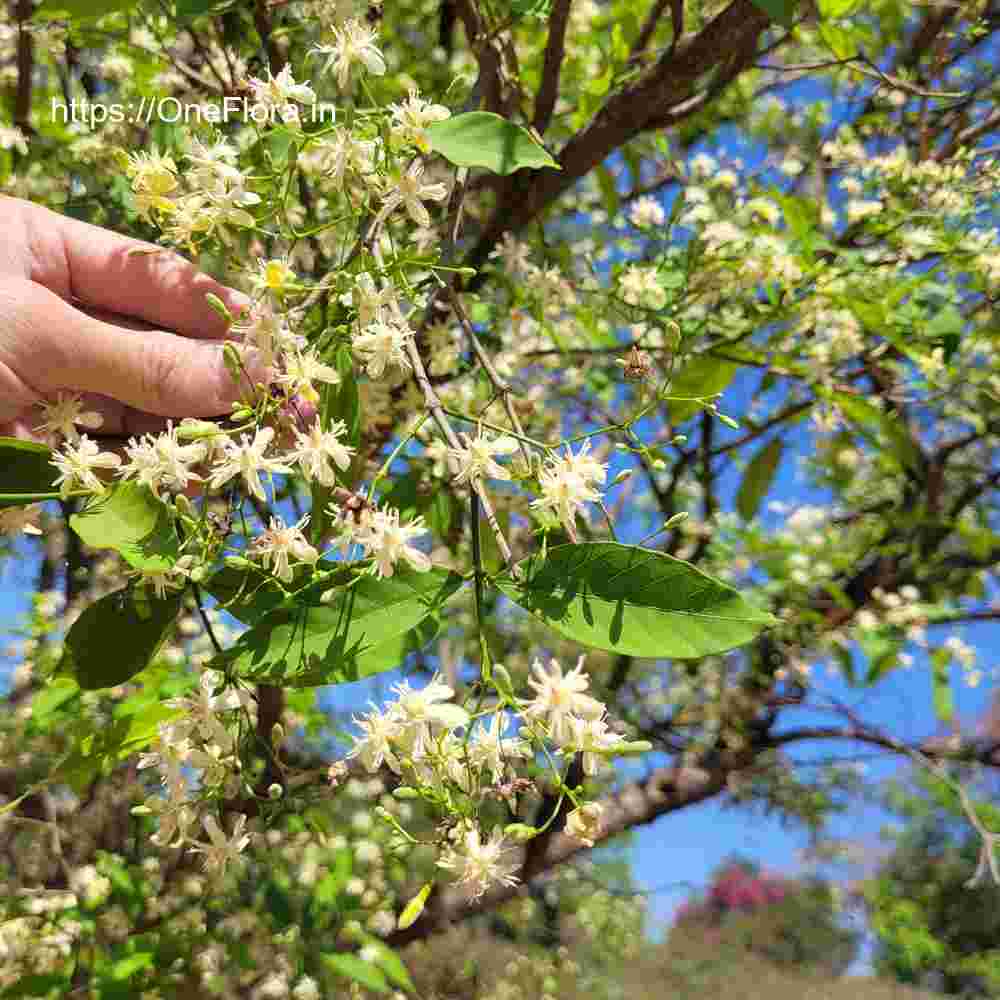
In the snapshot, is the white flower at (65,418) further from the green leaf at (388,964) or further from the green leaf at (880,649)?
the green leaf at (880,649)

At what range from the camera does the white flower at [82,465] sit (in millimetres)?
565

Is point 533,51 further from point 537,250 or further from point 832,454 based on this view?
point 832,454

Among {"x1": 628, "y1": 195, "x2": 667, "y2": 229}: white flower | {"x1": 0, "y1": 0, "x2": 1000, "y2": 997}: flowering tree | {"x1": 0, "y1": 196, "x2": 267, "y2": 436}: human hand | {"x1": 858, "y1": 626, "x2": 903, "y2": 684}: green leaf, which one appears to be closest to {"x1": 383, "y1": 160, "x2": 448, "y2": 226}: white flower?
{"x1": 0, "y1": 0, "x2": 1000, "y2": 997}: flowering tree

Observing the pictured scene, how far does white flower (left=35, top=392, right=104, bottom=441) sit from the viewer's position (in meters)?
0.63

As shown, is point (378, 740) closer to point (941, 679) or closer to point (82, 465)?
point (82, 465)

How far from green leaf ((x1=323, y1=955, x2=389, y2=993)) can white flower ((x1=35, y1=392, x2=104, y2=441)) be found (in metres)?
0.90

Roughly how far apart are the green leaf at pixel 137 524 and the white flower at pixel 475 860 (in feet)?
0.78

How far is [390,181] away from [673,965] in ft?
23.7

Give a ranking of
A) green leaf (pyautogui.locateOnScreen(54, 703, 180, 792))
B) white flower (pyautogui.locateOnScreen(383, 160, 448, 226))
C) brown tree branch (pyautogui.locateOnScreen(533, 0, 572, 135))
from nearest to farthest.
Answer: white flower (pyautogui.locateOnScreen(383, 160, 448, 226)), green leaf (pyautogui.locateOnScreen(54, 703, 180, 792)), brown tree branch (pyautogui.locateOnScreen(533, 0, 572, 135))

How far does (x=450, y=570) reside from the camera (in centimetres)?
57

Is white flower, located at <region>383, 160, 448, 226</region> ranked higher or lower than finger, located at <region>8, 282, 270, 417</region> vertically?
higher

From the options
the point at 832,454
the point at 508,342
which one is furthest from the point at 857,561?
the point at 508,342

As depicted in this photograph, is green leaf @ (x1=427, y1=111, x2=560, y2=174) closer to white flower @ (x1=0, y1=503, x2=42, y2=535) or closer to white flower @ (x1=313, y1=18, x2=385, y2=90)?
white flower @ (x1=313, y1=18, x2=385, y2=90)

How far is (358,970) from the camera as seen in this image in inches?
50.0
